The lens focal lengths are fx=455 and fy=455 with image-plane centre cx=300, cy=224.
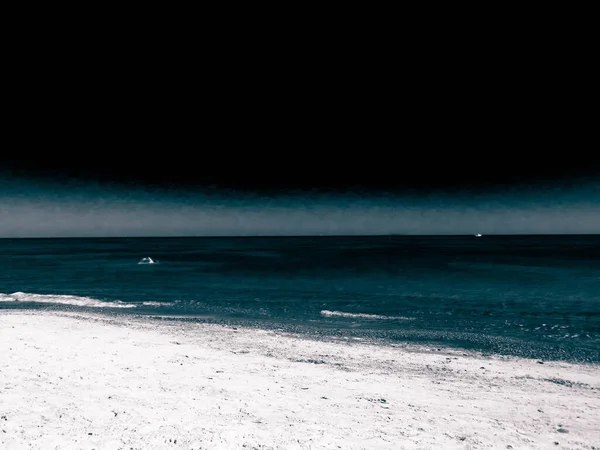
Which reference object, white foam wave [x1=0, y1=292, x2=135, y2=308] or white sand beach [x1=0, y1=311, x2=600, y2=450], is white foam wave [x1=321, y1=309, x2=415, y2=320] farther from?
white foam wave [x1=0, y1=292, x2=135, y2=308]

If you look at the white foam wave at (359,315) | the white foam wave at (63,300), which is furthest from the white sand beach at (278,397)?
the white foam wave at (63,300)

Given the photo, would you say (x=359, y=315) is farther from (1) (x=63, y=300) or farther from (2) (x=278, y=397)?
(1) (x=63, y=300)

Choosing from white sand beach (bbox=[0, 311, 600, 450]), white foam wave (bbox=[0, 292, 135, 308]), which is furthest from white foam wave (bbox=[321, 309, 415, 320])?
white foam wave (bbox=[0, 292, 135, 308])

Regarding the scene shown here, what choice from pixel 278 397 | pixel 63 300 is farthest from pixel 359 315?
pixel 63 300

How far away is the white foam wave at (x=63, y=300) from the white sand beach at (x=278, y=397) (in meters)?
9.40

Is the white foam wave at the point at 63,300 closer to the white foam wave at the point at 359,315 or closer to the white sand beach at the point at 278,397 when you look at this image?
the white sand beach at the point at 278,397

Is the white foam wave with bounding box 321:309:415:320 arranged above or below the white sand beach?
below

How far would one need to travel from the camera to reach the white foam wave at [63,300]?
2227 cm

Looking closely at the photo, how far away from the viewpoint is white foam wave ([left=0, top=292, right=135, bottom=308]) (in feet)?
73.0

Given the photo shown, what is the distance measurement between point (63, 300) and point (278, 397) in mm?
20093

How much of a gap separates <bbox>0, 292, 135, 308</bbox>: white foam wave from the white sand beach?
9.40m

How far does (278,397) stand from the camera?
8016 mm

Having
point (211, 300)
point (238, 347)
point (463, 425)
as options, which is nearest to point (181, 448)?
point (463, 425)

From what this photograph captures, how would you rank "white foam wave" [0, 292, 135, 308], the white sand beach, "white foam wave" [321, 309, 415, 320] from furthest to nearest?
1. "white foam wave" [0, 292, 135, 308]
2. "white foam wave" [321, 309, 415, 320]
3. the white sand beach
